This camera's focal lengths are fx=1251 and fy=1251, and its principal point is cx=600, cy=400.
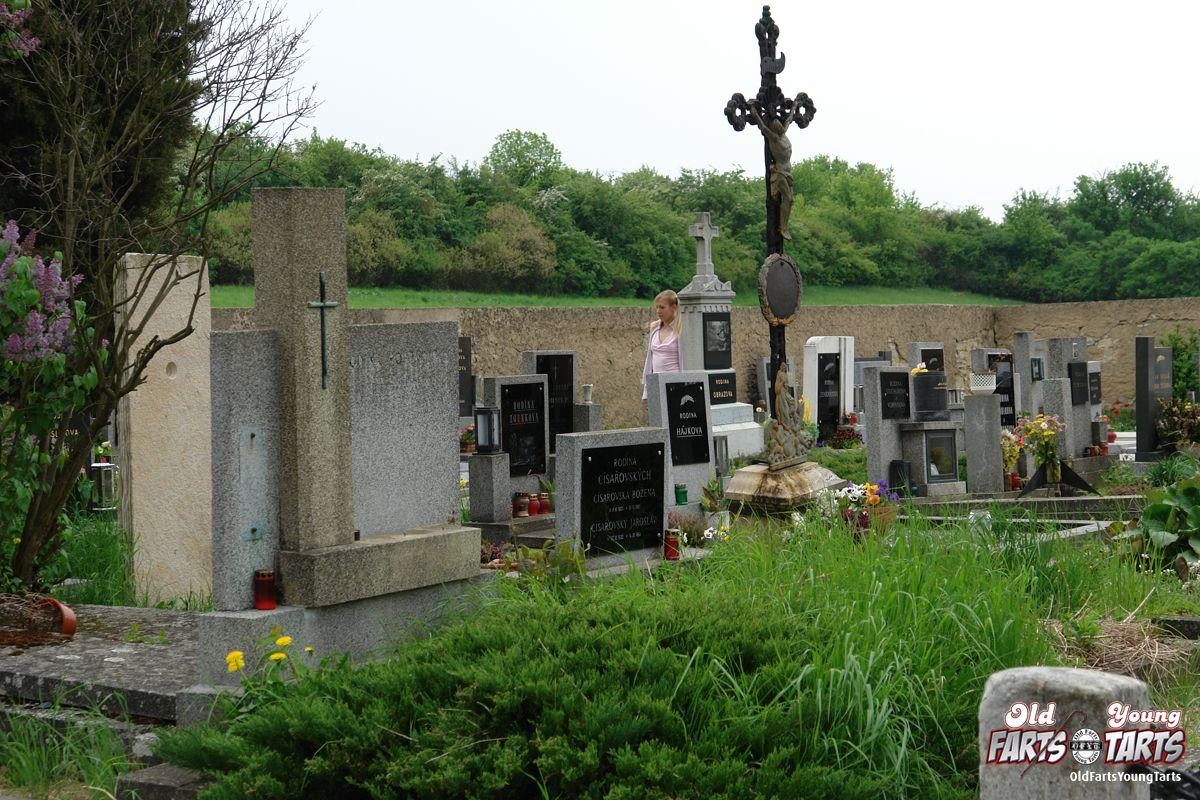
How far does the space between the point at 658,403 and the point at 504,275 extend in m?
22.0

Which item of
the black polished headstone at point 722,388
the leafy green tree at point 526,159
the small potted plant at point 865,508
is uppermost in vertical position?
the leafy green tree at point 526,159

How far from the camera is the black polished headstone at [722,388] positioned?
18.3 metres

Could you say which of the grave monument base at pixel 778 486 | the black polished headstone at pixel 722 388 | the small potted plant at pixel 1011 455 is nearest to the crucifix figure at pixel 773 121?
the grave monument base at pixel 778 486

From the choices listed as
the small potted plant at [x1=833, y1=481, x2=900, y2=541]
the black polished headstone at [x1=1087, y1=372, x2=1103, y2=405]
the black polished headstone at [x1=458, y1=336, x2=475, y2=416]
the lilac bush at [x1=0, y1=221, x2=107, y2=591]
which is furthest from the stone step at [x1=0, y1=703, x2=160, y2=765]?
the black polished headstone at [x1=1087, y1=372, x2=1103, y2=405]

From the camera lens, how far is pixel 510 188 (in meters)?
34.3

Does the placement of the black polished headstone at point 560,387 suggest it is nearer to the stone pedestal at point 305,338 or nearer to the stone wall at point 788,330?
the stone wall at point 788,330

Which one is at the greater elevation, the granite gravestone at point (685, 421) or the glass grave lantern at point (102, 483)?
the granite gravestone at point (685, 421)

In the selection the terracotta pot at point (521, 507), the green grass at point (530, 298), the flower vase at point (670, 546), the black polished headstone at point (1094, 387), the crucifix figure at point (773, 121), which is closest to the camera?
the flower vase at point (670, 546)

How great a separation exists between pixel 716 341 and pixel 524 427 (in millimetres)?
9639

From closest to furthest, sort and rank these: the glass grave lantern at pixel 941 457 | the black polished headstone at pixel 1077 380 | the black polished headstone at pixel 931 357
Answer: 1. the glass grave lantern at pixel 941 457
2. the black polished headstone at pixel 1077 380
3. the black polished headstone at pixel 931 357

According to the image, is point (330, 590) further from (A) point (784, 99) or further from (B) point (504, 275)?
(B) point (504, 275)

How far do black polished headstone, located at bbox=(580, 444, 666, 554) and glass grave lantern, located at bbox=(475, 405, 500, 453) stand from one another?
367 cm

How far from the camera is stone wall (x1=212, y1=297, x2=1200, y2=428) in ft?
72.2

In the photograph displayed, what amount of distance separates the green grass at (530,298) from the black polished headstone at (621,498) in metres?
16.8
